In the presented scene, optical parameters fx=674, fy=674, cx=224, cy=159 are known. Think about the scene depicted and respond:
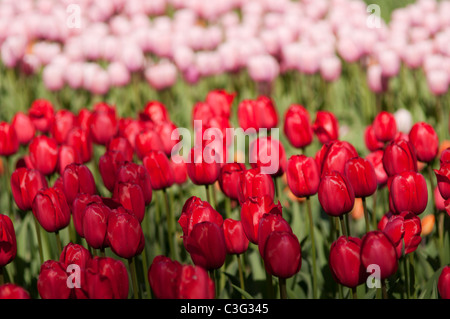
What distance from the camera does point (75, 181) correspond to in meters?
1.86

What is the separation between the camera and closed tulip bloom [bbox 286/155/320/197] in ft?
6.02

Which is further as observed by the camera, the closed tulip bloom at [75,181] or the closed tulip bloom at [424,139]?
the closed tulip bloom at [424,139]

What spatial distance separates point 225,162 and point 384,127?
2.01 ft

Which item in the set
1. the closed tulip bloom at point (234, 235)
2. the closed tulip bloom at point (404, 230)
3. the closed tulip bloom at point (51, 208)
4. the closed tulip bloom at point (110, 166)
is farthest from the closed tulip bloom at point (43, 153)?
the closed tulip bloom at point (404, 230)

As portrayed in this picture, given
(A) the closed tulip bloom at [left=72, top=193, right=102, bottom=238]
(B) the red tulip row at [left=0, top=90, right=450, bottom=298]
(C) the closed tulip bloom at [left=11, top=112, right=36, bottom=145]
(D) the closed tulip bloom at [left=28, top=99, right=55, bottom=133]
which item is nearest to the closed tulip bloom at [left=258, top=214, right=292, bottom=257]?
(B) the red tulip row at [left=0, top=90, right=450, bottom=298]

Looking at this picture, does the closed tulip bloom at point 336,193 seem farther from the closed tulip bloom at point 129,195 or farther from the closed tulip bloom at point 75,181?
the closed tulip bloom at point 75,181

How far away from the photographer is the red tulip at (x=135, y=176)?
6.06ft

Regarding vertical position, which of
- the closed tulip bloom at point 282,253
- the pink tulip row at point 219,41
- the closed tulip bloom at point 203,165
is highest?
the pink tulip row at point 219,41

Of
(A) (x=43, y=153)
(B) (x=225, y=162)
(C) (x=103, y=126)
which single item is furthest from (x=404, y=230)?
(C) (x=103, y=126)

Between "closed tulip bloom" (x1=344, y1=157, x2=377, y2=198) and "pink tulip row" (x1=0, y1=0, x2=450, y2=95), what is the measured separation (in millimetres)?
2412

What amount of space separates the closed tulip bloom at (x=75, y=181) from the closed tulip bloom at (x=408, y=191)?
83 cm

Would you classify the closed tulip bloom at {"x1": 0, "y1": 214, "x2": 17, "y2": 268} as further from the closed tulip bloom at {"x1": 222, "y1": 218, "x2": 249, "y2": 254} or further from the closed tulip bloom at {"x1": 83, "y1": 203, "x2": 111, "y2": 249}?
the closed tulip bloom at {"x1": 222, "y1": 218, "x2": 249, "y2": 254}
